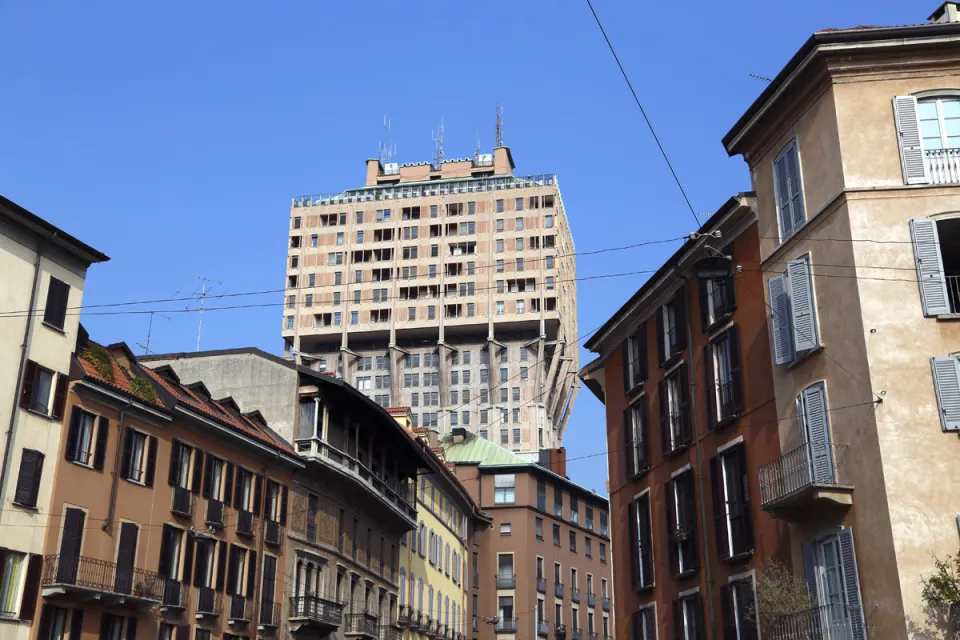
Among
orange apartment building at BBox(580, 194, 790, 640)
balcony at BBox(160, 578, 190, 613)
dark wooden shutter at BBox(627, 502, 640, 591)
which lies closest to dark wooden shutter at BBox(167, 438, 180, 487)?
balcony at BBox(160, 578, 190, 613)

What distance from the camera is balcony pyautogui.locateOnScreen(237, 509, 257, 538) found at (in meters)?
44.0

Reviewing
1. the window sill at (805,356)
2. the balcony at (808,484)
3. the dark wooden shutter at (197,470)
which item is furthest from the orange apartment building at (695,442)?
the dark wooden shutter at (197,470)

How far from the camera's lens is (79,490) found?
3547 cm

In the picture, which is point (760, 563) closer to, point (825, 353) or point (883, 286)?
point (825, 353)

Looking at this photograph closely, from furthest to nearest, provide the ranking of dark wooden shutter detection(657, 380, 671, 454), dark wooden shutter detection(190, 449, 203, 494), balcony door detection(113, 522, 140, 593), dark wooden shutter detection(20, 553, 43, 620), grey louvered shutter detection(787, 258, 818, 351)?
dark wooden shutter detection(190, 449, 203, 494) < balcony door detection(113, 522, 140, 593) < dark wooden shutter detection(657, 380, 671, 454) < dark wooden shutter detection(20, 553, 43, 620) < grey louvered shutter detection(787, 258, 818, 351)

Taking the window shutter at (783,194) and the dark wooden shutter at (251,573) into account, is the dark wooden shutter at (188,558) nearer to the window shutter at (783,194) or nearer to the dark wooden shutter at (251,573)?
the dark wooden shutter at (251,573)

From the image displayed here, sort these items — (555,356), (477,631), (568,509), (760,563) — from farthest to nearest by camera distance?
(555,356) < (568,509) < (477,631) < (760,563)

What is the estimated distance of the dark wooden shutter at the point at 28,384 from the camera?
33831 mm

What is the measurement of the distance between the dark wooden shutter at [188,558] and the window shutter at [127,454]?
4017mm

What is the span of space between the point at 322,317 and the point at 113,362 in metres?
103

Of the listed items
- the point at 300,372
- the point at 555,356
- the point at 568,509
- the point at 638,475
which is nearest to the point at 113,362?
the point at 300,372

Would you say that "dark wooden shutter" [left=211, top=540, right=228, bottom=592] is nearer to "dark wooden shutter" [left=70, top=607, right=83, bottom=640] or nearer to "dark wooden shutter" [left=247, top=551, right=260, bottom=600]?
"dark wooden shutter" [left=247, top=551, right=260, bottom=600]

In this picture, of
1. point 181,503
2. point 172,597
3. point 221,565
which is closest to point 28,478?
point 181,503

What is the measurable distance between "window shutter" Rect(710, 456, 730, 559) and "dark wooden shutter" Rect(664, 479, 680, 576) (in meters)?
2.71
